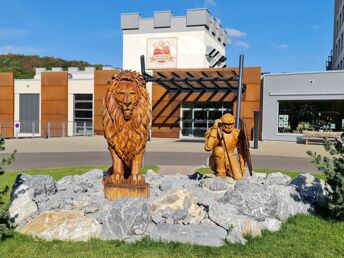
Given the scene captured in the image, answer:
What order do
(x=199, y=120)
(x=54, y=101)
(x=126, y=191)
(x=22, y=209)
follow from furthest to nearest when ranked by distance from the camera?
(x=54, y=101) < (x=199, y=120) < (x=126, y=191) < (x=22, y=209)

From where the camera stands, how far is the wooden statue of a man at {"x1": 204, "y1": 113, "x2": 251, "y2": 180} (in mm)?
6984

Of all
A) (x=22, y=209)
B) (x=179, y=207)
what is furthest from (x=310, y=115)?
(x=22, y=209)

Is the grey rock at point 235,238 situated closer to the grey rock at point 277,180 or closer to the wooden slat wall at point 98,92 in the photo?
the grey rock at point 277,180

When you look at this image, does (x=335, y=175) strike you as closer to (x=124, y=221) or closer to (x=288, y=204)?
(x=288, y=204)

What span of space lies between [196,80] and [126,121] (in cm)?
1561

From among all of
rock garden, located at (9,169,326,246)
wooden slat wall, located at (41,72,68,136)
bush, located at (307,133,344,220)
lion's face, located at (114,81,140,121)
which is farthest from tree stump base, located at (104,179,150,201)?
wooden slat wall, located at (41,72,68,136)

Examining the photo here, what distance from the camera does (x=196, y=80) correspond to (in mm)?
21047

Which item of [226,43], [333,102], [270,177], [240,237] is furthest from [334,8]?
[240,237]

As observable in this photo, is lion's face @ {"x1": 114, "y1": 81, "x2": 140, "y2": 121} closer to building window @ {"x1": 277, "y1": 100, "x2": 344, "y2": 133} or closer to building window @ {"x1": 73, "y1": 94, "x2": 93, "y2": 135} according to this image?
building window @ {"x1": 277, "y1": 100, "x2": 344, "y2": 133}

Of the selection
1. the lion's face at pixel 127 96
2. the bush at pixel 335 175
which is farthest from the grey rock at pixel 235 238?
the lion's face at pixel 127 96

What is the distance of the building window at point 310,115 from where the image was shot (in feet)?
74.8

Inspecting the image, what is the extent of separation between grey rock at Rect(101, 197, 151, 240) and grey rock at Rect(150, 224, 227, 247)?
208 mm

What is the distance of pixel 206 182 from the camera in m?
6.44

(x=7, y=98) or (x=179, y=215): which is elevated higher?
(x=7, y=98)
